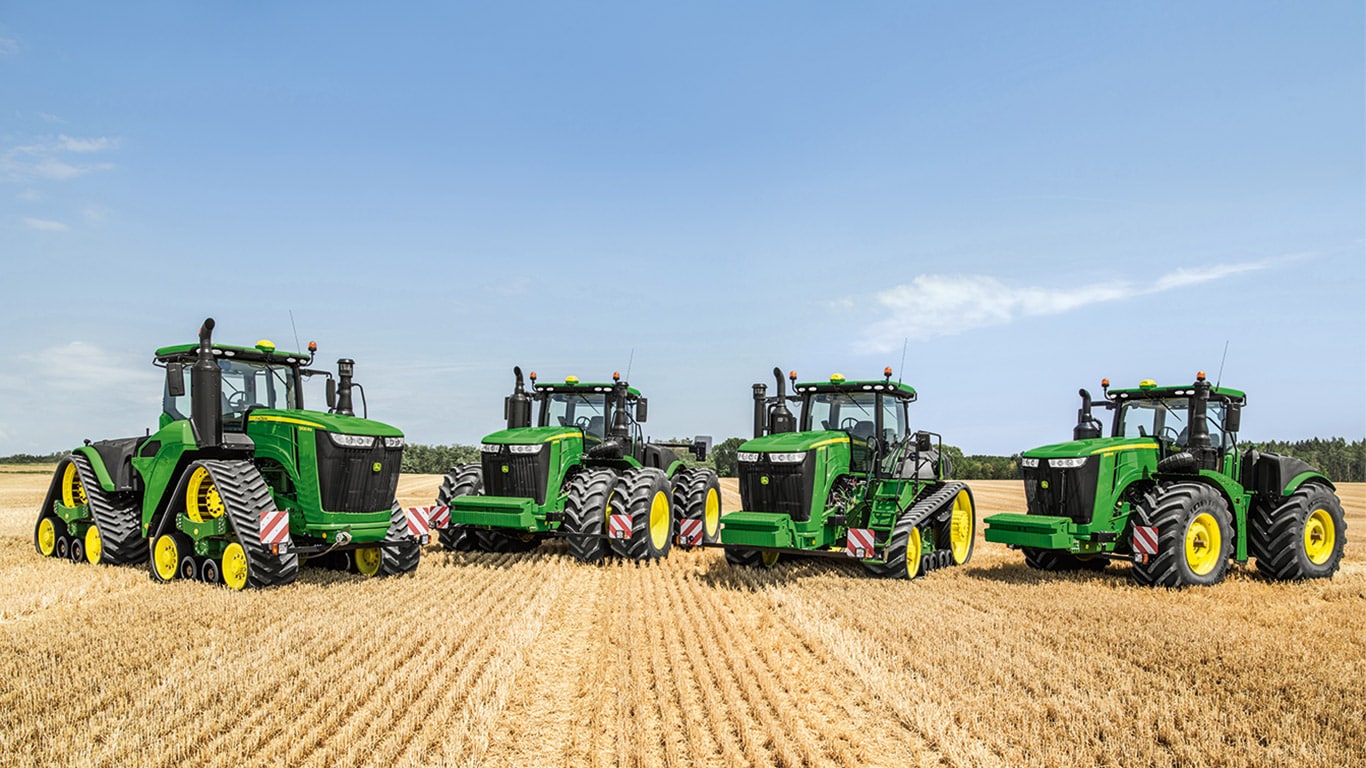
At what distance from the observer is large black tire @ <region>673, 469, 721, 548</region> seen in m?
14.4

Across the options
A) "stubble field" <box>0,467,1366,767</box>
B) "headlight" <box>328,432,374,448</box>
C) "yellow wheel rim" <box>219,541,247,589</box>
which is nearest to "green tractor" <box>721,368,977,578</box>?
"stubble field" <box>0,467,1366,767</box>

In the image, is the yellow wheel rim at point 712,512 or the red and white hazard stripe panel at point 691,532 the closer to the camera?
the red and white hazard stripe panel at point 691,532

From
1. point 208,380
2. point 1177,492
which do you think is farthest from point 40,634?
point 1177,492

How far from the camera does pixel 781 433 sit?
1207 cm

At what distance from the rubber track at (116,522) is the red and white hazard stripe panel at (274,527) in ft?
11.3

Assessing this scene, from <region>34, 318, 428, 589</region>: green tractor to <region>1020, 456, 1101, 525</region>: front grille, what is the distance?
24.7ft

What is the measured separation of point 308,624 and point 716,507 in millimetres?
8677

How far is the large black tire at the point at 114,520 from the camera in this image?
11688mm

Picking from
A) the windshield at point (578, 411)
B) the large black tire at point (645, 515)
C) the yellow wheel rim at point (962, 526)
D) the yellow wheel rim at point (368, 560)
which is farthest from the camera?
the windshield at point (578, 411)

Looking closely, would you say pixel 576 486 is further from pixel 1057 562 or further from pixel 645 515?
pixel 1057 562

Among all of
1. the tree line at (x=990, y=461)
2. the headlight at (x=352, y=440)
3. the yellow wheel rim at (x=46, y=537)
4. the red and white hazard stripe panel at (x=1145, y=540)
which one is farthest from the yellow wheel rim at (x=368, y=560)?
the tree line at (x=990, y=461)

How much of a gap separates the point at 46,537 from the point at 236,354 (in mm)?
5147

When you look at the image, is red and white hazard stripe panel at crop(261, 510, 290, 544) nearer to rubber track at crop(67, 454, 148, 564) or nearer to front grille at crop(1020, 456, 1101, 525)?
rubber track at crop(67, 454, 148, 564)

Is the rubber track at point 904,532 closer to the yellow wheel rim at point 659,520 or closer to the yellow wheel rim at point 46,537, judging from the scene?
the yellow wheel rim at point 659,520
